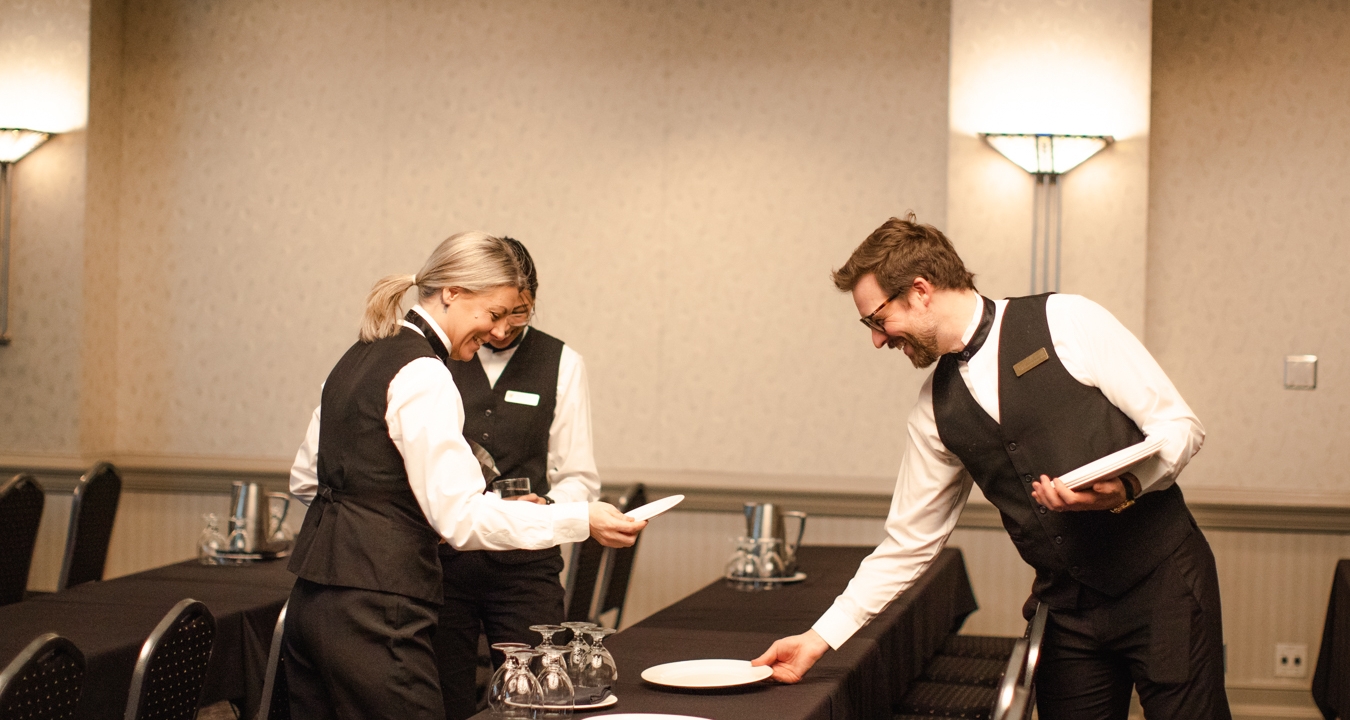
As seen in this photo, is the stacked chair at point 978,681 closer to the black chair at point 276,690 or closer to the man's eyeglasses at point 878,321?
the man's eyeglasses at point 878,321

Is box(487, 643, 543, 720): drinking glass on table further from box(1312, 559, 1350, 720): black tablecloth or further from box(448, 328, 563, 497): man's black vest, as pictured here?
box(1312, 559, 1350, 720): black tablecloth

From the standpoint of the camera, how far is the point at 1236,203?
464 cm

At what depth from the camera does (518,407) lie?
10.2 ft

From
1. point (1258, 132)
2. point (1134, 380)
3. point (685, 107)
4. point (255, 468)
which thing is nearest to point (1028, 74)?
point (1258, 132)

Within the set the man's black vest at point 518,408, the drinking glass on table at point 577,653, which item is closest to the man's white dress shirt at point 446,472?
the drinking glass on table at point 577,653

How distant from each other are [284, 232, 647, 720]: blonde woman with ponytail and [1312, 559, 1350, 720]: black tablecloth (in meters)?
2.49

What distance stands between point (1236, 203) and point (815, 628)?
10.8ft

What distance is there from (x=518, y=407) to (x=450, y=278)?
89 cm

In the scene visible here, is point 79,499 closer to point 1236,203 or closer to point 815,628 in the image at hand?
point 815,628

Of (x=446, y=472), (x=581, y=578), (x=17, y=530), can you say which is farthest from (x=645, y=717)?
(x=17, y=530)

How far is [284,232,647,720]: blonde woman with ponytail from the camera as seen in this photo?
2049 mm

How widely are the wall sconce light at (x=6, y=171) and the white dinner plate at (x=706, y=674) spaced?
4.31 m

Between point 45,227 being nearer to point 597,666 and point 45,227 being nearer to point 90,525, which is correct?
point 90,525

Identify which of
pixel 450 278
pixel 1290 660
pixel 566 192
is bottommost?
pixel 1290 660
